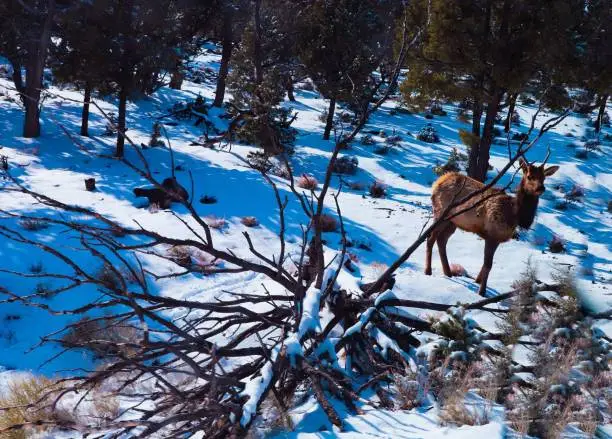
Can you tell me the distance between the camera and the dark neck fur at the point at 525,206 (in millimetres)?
6559

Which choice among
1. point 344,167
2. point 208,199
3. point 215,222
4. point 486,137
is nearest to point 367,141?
point 344,167

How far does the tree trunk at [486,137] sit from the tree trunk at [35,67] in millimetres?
12456

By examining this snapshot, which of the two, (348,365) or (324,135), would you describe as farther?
(324,135)

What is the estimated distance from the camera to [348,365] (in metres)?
3.45

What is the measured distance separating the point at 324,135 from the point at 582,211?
10972 mm

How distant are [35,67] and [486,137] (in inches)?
542

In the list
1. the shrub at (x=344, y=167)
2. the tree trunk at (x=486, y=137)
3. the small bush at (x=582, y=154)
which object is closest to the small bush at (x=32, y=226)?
the shrub at (x=344, y=167)

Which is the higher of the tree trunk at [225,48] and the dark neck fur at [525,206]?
the tree trunk at [225,48]

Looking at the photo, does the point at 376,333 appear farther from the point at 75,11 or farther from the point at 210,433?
the point at 75,11

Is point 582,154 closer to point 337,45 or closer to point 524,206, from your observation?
point 337,45

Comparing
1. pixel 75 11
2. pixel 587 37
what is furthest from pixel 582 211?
pixel 75 11

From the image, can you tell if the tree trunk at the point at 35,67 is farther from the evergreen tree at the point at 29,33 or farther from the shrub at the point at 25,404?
the shrub at the point at 25,404

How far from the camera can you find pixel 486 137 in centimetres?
1326

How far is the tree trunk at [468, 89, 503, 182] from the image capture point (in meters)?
12.3
